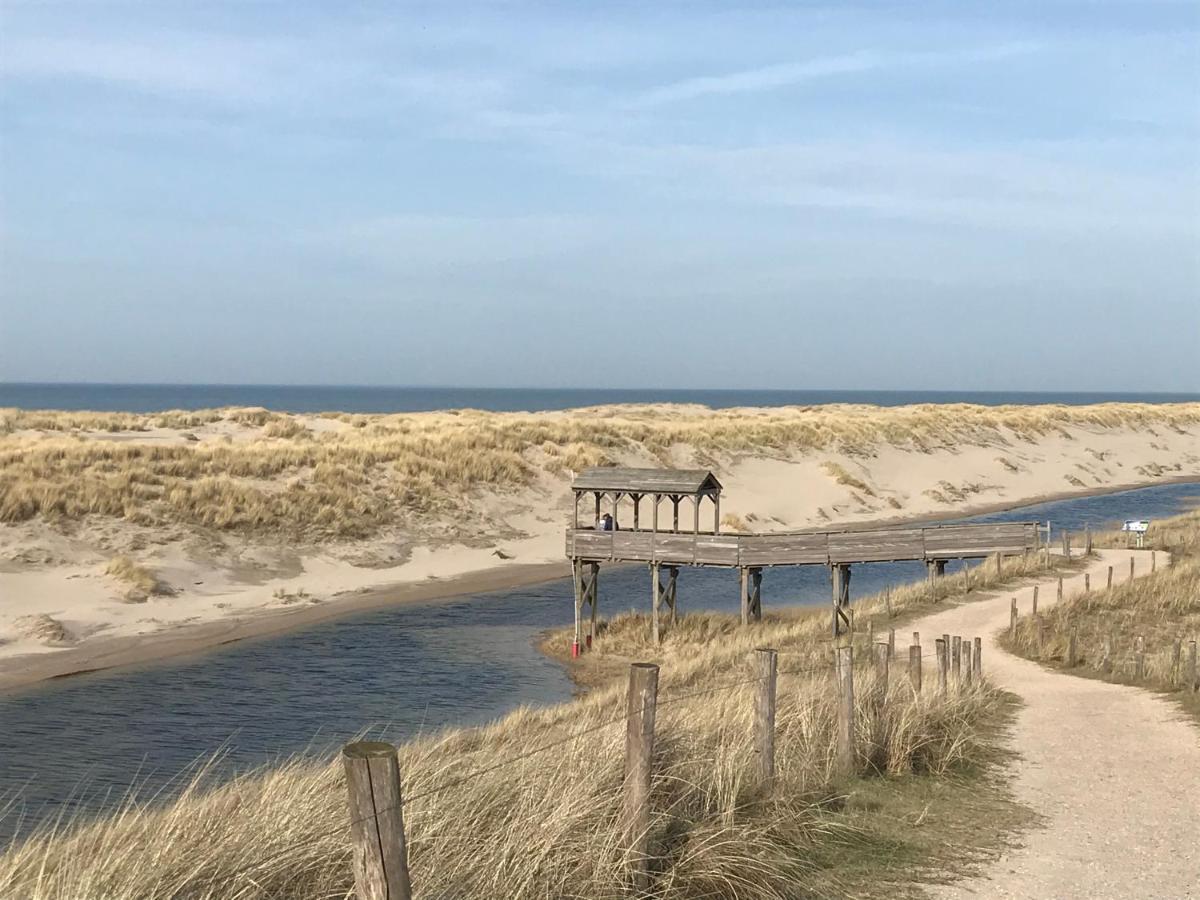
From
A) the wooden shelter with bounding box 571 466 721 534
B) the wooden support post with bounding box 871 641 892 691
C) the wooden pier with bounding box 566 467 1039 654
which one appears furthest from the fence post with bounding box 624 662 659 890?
the wooden shelter with bounding box 571 466 721 534

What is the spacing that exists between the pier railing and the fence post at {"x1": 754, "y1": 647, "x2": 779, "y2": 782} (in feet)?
69.7

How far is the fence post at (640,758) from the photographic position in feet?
29.9

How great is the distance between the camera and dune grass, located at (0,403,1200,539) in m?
41.1

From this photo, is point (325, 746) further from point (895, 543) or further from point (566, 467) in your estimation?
point (566, 467)

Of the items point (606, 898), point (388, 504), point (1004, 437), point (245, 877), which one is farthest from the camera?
point (1004, 437)

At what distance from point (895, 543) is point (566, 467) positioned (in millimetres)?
24941

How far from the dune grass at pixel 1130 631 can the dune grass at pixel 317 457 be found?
82.0 feet

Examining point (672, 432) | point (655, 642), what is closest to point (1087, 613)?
point (655, 642)

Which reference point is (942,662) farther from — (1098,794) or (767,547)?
(767,547)

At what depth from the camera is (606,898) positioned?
852cm

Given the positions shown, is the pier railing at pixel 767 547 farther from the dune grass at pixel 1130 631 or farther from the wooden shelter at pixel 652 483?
the dune grass at pixel 1130 631

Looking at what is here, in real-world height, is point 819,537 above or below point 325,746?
above

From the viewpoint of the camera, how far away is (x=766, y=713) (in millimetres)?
11492

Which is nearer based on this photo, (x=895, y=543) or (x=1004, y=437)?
(x=895, y=543)
